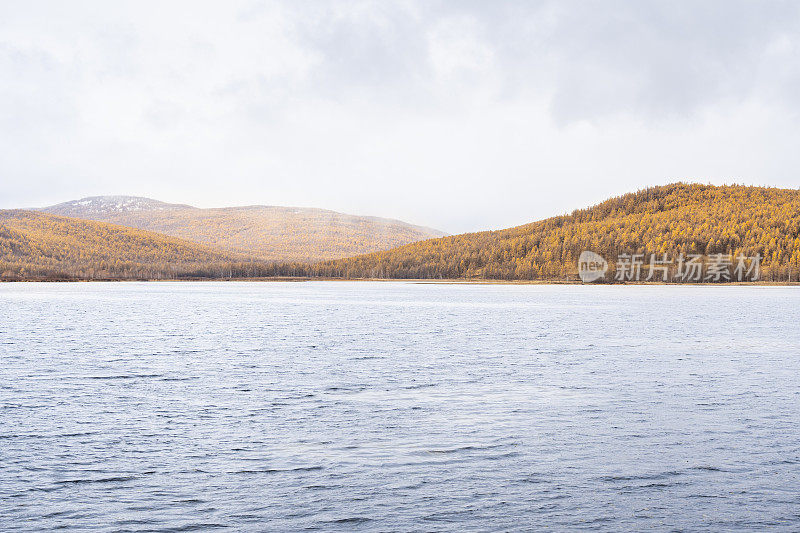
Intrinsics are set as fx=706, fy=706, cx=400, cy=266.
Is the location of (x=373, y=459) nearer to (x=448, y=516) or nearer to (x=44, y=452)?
(x=448, y=516)

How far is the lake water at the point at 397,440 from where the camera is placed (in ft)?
46.7

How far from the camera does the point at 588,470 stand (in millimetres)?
17156

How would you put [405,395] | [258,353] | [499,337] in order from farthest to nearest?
[499,337], [258,353], [405,395]

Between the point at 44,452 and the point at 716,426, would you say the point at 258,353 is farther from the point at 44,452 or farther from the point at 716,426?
the point at 716,426

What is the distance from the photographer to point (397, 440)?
65.6 ft

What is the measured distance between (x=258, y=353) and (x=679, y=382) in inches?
934

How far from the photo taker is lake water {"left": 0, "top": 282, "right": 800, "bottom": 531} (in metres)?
14.2

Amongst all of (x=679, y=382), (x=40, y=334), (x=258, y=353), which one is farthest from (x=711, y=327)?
(x=40, y=334)

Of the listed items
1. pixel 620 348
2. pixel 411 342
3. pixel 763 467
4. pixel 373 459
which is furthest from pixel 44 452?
pixel 620 348

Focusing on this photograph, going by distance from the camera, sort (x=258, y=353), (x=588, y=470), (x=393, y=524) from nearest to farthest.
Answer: (x=393, y=524) → (x=588, y=470) → (x=258, y=353)

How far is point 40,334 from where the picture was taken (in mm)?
54625

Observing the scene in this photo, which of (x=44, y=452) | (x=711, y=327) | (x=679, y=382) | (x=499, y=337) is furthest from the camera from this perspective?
(x=711, y=327)

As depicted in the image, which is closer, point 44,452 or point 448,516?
point 448,516

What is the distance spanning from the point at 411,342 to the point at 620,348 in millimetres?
14126
